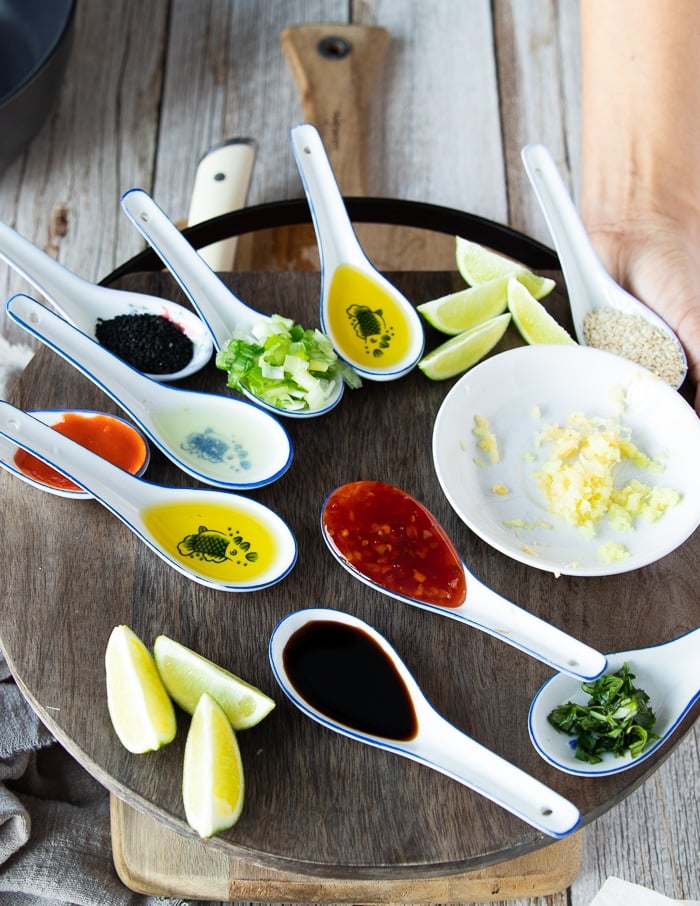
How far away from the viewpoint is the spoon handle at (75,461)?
1.34m

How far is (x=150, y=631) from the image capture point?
1.32 meters

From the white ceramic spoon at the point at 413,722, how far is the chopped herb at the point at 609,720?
116 mm

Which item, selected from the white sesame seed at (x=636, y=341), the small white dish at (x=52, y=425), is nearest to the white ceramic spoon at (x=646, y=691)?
the white sesame seed at (x=636, y=341)

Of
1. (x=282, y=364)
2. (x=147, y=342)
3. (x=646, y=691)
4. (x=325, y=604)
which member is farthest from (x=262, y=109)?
(x=646, y=691)

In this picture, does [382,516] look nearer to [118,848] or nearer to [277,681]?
[277,681]

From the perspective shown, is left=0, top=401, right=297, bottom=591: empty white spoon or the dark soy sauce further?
left=0, top=401, right=297, bottom=591: empty white spoon

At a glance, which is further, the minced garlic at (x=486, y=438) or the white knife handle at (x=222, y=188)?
the white knife handle at (x=222, y=188)

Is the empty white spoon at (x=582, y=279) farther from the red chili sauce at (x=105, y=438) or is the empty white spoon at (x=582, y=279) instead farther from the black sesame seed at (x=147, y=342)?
the red chili sauce at (x=105, y=438)

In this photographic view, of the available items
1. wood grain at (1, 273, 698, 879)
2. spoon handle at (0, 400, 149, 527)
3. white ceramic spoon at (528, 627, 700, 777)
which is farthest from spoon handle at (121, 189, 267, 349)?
white ceramic spoon at (528, 627, 700, 777)

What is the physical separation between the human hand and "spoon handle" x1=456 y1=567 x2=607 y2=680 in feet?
1.85

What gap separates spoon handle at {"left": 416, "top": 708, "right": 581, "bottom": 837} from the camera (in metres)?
1.15

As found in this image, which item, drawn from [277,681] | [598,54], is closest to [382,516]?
[277,681]

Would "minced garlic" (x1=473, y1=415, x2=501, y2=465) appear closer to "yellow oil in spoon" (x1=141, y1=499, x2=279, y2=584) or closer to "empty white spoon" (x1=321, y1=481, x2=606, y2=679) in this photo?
"empty white spoon" (x1=321, y1=481, x2=606, y2=679)

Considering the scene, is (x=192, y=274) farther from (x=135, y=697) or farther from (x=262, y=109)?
(x=262, y=109)
